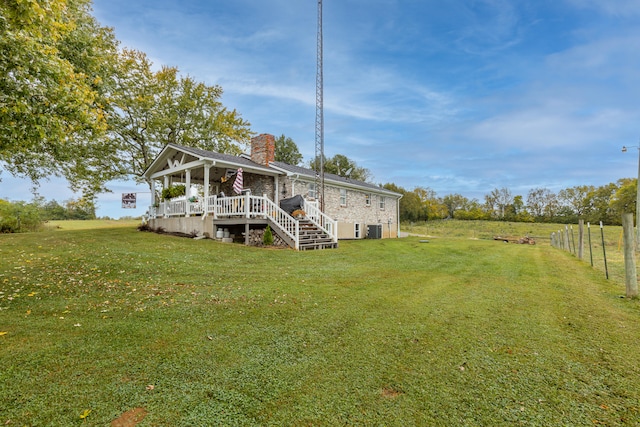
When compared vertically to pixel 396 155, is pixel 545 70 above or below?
below

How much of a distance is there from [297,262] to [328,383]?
6.36 m

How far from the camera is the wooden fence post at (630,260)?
5.40 meters

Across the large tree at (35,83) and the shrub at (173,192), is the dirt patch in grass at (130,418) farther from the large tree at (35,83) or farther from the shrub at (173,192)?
the shrub at (173,192)

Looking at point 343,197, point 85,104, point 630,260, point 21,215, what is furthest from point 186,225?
point 630,260

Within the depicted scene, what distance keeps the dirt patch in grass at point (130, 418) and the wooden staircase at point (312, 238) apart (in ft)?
31.6

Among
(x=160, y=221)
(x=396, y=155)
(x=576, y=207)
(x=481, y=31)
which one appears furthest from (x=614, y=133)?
(x=576, y=207)

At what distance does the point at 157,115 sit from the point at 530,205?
6352cm

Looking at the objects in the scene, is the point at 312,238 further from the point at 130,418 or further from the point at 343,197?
the point at 130,418

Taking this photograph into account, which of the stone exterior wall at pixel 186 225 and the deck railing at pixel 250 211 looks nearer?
the deck railing at pixel 250 211

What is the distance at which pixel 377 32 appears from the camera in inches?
539

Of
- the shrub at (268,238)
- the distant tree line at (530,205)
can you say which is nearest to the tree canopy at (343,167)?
the distant tree line at (530,205)

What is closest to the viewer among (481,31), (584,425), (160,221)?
(584,425)

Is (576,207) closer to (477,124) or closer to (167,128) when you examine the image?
(477,124)

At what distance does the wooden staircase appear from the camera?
477 inches
